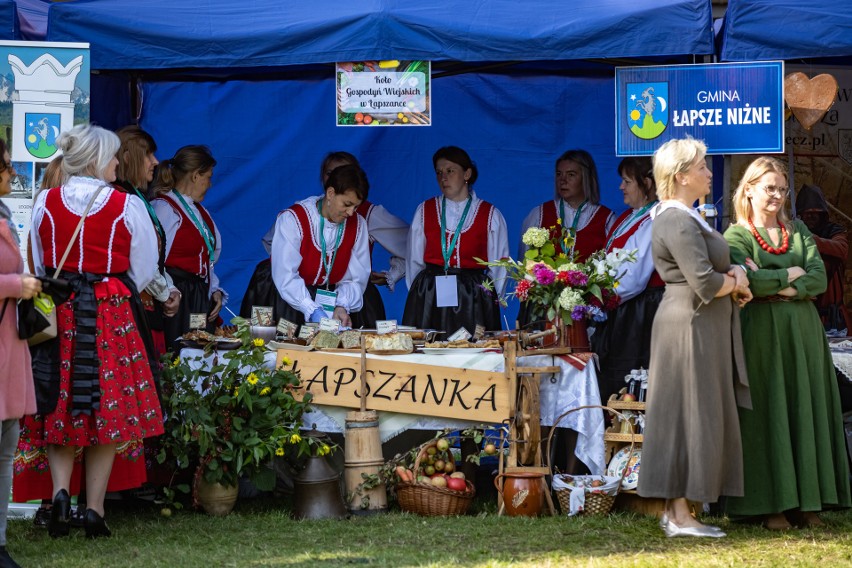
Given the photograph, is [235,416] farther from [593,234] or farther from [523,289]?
[593,234]

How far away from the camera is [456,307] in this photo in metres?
6.40

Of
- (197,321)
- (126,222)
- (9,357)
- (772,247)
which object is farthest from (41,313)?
(772,247)

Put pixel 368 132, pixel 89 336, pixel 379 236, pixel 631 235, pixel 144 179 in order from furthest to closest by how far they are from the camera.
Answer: pixel 368 132 → pixel 379 236 → pixel 631 235 → pixel 144 179 → pixel 89 336

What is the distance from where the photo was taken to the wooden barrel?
5.02 meters

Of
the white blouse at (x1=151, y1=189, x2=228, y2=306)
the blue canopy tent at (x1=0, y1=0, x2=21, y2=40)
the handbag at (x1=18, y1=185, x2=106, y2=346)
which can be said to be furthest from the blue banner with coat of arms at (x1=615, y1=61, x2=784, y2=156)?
the blue canopy tent at (x1=0, y1=0, x2=21, y2=40)

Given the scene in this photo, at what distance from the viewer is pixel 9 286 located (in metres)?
3.80

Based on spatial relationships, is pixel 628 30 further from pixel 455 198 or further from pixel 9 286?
pixel 9 286

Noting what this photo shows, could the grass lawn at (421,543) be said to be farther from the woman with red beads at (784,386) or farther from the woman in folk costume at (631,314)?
the woman in folk costume at (631,314)

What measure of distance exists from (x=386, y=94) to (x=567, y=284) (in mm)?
1149

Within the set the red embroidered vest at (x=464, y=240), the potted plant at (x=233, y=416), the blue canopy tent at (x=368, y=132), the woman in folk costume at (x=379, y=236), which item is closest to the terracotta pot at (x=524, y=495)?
the potted plant at (x=233, y=416)

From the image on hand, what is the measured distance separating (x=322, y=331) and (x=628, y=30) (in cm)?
186

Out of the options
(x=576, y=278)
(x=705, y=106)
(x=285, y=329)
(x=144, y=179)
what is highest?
(x=705, y=106)

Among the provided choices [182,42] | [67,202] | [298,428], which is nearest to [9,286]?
[67,202]

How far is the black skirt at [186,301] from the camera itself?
233 inches
